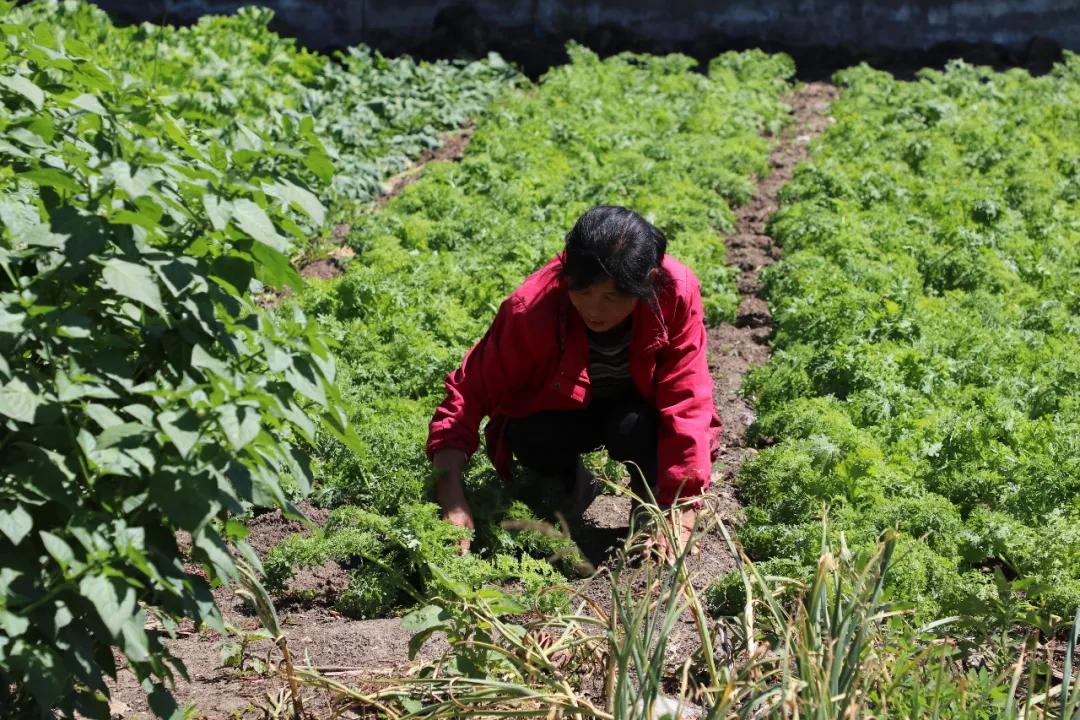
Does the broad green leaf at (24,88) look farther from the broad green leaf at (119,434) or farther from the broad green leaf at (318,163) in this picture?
the broad green leaf at (119,434)

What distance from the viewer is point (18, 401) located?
273cm

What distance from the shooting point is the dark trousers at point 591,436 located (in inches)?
196

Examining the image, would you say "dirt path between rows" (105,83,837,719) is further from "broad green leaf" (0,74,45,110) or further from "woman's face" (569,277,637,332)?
"broad green leaf" (0,74,45,110)

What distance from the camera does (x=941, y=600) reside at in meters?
4.39

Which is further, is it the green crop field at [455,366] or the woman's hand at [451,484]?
the woman's hand at [451,484]

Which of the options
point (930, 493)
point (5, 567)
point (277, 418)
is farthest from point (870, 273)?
point (5, 567)

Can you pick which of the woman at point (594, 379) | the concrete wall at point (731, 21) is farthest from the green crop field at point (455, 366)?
the concrete wall at point (731, 21)

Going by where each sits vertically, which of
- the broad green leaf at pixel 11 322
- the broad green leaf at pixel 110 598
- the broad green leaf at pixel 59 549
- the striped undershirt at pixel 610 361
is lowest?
the striped undershirt at pixel 610 361

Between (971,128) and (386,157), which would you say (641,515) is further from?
(971,128)

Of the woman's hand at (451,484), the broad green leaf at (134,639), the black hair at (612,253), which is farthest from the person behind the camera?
the woman's hand at (451,484)

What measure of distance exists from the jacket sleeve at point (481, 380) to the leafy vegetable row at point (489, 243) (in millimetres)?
246

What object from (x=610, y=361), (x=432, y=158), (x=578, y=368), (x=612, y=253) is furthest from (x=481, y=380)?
(x=432, y=158)

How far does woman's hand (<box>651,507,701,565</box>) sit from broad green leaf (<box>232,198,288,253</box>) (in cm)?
125

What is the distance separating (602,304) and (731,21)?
10.9 meters
